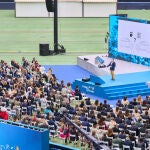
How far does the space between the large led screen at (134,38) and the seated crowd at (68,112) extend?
7.17 m

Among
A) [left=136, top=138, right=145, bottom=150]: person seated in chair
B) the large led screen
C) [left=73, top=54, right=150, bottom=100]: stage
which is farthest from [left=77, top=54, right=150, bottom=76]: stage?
[left=136, top=138, right=145, bottom=150]: person seated in chair

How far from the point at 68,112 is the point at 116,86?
22.2 feet

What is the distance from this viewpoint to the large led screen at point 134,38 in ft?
117

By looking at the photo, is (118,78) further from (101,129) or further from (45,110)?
(101,129)

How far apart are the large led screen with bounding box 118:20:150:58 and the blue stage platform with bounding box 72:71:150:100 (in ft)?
11.4

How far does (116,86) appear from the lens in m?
31.1

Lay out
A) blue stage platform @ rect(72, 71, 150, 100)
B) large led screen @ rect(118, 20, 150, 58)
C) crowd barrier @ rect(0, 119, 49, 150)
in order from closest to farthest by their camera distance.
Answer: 1. crowd barrier @ rect(0, 119, 49, 150)
2. blue stage platform @ rect(72, 71, 150, 100)
3. large led screen @ rect(118, 20, 150, 58)

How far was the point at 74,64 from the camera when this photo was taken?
39.2m

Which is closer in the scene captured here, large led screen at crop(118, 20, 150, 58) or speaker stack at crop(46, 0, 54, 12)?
large led screen at crop(118, 20, 150, 58)

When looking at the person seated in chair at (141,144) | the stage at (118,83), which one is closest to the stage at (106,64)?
the stage at (118,83)

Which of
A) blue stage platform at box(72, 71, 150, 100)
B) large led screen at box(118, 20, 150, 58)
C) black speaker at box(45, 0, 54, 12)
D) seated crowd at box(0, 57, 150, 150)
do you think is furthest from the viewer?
black speaker at box(45, 0, 54, 12)

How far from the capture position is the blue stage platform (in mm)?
30781

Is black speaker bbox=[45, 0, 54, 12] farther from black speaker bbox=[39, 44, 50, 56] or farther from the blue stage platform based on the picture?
the blue stage platform

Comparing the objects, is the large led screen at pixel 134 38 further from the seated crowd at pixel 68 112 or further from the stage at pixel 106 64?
the seated crowd at pixel 68 112
